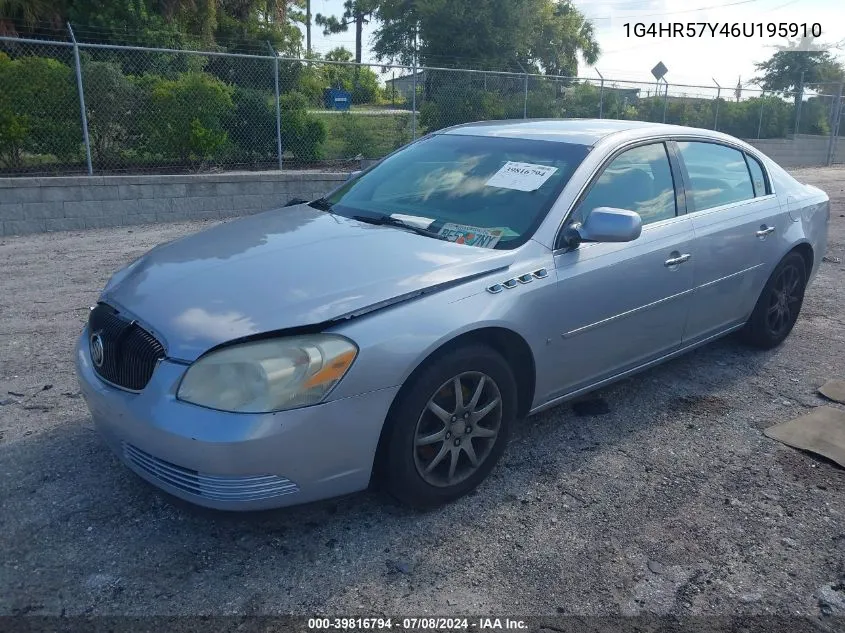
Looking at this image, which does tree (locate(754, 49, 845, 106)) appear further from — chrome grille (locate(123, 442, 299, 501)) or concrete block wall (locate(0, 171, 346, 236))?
chrome grille (locate(123, 442, 299, 501))

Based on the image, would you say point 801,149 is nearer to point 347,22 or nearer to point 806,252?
point 806,252

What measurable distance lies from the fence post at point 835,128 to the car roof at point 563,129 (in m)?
21.8

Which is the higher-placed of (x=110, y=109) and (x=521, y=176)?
(x=110, y=109)

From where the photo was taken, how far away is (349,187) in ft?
14.5

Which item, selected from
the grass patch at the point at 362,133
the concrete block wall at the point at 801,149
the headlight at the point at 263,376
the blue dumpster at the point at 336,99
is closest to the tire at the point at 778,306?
the headlight at the point at 263,376

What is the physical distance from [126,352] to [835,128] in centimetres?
2547

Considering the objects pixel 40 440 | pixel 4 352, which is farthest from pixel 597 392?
pixel 4 352

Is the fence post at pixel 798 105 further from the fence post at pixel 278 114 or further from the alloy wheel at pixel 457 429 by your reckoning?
the alloy wheel at pixel 457 429

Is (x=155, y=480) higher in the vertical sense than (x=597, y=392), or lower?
higher

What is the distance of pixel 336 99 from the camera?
41.8ft

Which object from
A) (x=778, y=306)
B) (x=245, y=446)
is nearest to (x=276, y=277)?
(x=245, y=446)

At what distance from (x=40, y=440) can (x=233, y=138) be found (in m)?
8.67

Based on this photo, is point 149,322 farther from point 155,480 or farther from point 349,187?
point 349,187

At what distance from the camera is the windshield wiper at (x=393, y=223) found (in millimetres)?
3477
